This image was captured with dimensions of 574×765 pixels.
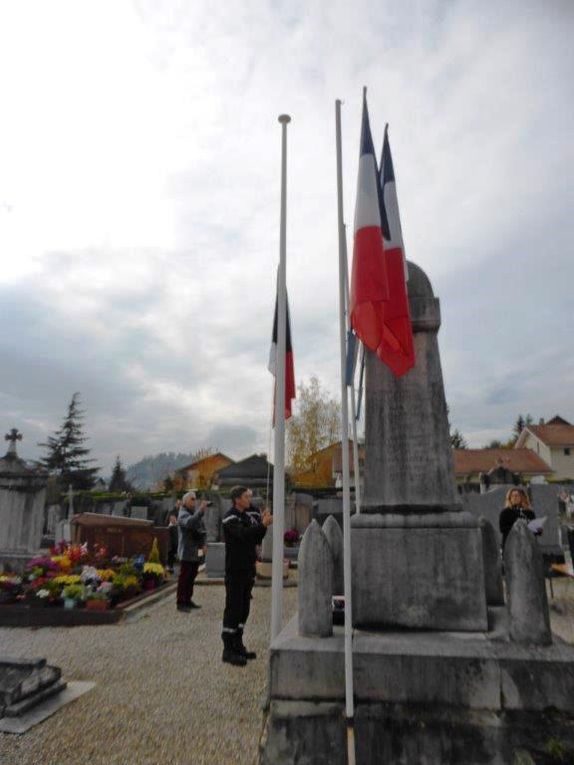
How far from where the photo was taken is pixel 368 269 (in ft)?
13.2

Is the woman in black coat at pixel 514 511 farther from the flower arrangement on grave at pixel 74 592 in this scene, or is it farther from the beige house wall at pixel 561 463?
the beige house wall at pixel 561 463

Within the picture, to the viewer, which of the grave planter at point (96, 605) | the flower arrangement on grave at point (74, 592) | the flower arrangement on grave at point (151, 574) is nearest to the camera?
the grave planter at point (96, 605)

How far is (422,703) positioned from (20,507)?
1024 centimetres

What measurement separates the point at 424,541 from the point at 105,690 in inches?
122

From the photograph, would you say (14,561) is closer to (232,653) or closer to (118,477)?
(232,653)

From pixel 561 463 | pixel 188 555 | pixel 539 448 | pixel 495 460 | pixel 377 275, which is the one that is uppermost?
pixel 539 448

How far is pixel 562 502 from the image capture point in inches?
1124

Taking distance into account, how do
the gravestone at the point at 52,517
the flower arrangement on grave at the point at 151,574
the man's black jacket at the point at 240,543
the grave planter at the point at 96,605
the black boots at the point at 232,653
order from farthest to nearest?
the gravestone at the point at 52,517
the flower arrangement on grave at the point at 151,574
the grave planter at the point at 96,605
the man's black jacket at the point at 240,543
the black boots at the point at 232,653

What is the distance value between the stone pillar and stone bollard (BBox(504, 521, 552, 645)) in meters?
0.54

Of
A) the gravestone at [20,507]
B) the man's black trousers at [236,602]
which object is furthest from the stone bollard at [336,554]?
the gravestone at [20,507]

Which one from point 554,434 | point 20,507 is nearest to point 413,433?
point 20,507

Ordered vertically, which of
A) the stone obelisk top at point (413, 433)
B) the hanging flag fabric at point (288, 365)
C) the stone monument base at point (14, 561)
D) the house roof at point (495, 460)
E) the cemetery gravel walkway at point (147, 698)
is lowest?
the cemetery gravel walkway at point (147, 698)

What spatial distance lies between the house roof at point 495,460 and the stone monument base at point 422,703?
47406 millimetres

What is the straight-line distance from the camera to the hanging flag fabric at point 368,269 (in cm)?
400
